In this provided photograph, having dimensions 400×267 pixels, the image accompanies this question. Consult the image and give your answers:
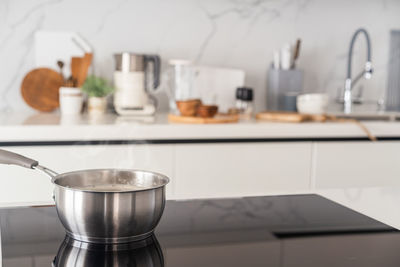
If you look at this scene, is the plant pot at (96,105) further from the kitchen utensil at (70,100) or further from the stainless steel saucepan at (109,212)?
the stainless steel saucepan at (109,212)

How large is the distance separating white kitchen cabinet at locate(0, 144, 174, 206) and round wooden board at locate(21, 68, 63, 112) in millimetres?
591

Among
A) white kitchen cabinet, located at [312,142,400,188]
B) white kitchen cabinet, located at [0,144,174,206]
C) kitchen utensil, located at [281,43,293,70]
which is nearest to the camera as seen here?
white kitchen cabinet, located at [0,144,174,206]

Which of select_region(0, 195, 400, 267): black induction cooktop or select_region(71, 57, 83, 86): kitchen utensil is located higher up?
select_region(71, 57, 83, 86): kitchen utensil

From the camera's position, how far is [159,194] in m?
0.62

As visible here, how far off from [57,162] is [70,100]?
0.49 m

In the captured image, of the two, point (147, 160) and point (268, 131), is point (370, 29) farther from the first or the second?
point (147, 160)

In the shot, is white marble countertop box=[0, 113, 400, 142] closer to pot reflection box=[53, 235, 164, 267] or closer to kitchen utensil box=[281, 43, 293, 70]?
kitchen utensil box=[281, 43, 293, 70]

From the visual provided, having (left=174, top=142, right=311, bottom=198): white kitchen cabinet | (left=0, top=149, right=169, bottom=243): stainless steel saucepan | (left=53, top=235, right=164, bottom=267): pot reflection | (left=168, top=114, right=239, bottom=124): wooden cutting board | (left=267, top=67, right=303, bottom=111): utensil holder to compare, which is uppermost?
(left=267, top=67, right=303, bottom=111): utensil holder

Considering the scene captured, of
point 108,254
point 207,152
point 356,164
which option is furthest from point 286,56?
point 108,254

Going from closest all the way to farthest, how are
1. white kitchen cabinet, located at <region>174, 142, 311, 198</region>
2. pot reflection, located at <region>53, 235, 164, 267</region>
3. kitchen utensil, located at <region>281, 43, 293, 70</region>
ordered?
pot reflection, located at <region>53, 235, 164, 267</region> → white kitchen cabinet, located at <region>174, 142, 311, 198</region> → kitchen utensil, located at <region>281, 43, 293, 70</region>

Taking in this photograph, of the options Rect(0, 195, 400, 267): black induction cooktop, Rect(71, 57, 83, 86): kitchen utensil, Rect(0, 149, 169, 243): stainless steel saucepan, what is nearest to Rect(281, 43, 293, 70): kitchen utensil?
Rect(71, 57, 83, 86): kitchen utensil

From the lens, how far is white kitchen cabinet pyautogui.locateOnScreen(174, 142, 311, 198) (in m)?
1.79

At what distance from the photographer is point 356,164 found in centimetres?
195

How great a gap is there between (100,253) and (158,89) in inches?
73.4
